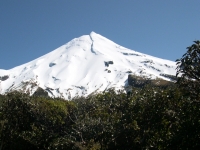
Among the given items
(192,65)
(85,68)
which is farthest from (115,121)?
(85,68)

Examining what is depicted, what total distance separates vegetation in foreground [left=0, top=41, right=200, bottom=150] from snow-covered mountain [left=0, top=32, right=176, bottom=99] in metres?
87.5

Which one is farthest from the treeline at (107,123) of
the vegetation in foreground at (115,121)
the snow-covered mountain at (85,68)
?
the snow-covered mountain at (85,68)

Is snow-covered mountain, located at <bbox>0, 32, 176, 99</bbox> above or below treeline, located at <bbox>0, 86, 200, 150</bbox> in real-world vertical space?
above

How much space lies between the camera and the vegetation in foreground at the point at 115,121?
523 inches

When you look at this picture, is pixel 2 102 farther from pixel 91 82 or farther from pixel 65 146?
pixel 91 82

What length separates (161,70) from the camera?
131 meters

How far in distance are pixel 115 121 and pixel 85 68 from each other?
11399 cm

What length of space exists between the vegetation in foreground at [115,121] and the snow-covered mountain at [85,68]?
87.5 metres

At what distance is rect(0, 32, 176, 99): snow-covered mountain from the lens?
387 ft

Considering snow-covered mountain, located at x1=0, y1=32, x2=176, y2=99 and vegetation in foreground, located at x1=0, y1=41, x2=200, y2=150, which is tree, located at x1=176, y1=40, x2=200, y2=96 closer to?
vegetation in foreground, located at x1=0, y1=41, x2=200, y2=150

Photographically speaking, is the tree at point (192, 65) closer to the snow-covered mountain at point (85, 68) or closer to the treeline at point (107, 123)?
the treeline at point (107, 123)

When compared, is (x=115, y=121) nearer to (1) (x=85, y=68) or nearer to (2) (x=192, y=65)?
(2) (x=192, y=65)

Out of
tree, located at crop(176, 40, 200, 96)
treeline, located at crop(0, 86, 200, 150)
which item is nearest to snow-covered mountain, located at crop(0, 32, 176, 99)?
treeline, located at crop(0, 86, 200, 150)

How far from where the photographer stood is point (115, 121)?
56.4 ft
